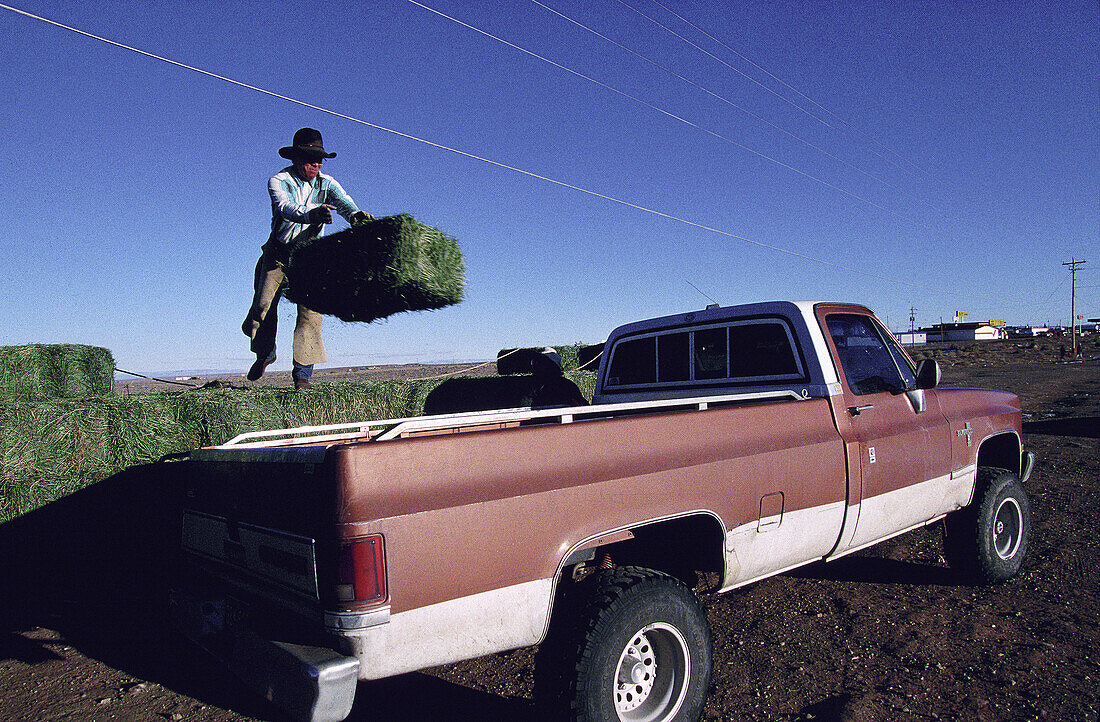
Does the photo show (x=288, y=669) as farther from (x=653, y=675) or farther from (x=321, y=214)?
(x=321, y=214)

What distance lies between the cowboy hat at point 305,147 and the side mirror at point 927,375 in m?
4.64

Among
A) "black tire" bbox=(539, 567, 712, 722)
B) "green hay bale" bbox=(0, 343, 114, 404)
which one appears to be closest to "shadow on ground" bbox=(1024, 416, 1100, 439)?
"black tire" bbox=(539, 567, 712, 722)

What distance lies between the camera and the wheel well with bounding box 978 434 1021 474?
5133 mm

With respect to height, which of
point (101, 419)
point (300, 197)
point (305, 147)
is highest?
point (305, 147)

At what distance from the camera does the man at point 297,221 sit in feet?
16.0

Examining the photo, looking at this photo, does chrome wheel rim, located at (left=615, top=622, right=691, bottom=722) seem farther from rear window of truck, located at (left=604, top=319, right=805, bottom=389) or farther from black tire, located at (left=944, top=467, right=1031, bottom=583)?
black tire, located at (left=944, top=467, right=1031, bottom=583)

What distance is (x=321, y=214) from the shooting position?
467 centimetres

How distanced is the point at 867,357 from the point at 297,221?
4.14 meters

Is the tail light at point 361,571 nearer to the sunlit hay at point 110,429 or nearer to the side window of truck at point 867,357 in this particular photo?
the side window of truck at point 867,357

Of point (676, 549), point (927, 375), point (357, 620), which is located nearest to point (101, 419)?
point (357, 620)

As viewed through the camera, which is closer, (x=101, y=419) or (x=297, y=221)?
(x=297, y=221)

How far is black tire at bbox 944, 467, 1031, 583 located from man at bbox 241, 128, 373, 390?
189 inches

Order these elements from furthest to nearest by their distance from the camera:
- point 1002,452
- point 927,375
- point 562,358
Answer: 1. point 562,358
2. point 1002,452
3. point 927,375

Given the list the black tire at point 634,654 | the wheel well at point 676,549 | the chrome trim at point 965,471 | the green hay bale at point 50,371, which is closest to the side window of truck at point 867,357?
the chrome trim at point 965,471
